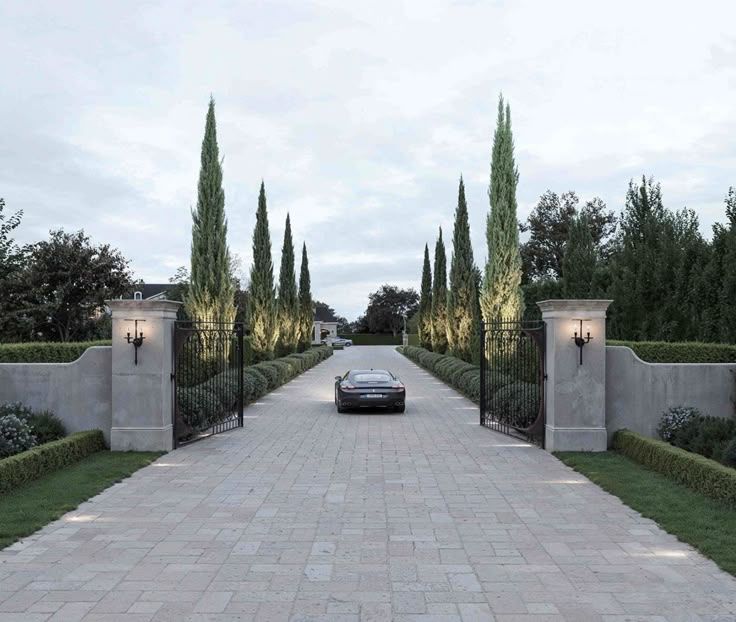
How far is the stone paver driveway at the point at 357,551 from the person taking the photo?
4.46 meters

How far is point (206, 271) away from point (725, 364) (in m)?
13.6

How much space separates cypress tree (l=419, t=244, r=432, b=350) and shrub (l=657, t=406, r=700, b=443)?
31841mm

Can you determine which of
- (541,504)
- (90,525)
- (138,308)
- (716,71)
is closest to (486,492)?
(541,504)

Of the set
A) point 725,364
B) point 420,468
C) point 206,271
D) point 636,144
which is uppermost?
point 636,144

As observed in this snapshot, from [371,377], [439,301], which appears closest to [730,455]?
[371,377]

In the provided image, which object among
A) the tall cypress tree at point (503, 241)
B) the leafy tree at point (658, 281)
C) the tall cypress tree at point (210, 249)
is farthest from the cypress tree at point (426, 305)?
the tall cypress tree at point (210, 249)

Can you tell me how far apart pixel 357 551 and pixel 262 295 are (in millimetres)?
22383

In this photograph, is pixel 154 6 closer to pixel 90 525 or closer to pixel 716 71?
pixel 90 525

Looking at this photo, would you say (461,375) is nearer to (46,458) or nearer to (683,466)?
(683,466)

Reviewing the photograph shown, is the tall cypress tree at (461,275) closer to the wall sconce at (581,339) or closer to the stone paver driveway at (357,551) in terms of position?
the wall sconce at (581,339)

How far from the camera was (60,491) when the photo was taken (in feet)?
25.6

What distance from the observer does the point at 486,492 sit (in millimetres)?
8039

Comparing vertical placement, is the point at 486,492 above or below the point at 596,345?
below

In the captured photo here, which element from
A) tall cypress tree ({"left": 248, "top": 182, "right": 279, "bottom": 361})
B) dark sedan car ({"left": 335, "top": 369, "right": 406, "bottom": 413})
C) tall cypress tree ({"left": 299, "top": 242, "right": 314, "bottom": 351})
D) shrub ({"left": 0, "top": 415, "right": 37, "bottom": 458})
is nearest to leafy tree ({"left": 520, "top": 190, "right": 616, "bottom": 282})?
tall cypress tree ({"left": 299, "top": 242, "right": 314, "bottom": 351})
